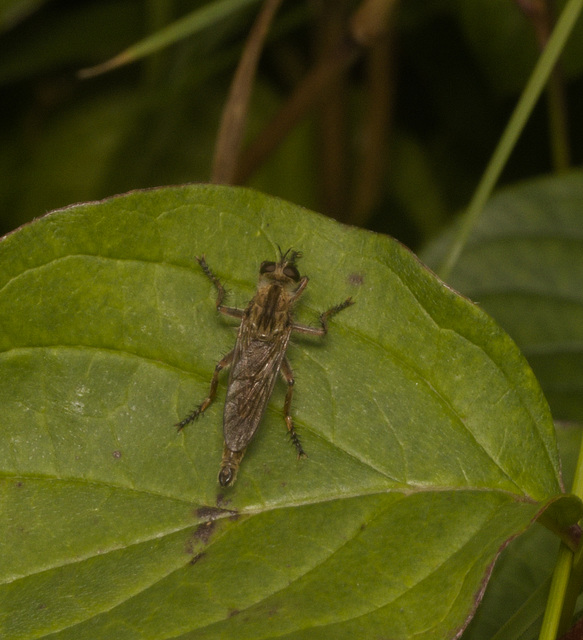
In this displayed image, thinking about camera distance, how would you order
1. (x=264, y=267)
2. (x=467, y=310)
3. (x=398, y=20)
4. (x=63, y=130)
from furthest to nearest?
(x=63, y=130) → (x=398, y=20) → (x=264, y=267) → (x=467, y=310)

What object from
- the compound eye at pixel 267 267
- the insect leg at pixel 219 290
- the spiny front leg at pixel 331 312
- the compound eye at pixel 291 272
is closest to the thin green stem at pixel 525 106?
the compound eye at pixel 291 272

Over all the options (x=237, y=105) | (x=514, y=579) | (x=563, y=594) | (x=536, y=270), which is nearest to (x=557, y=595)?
(x=563, y=594)

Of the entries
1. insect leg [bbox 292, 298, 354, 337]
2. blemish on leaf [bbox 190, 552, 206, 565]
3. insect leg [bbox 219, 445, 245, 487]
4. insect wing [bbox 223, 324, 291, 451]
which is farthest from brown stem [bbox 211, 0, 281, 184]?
blemish on leaf [bbox 190, 552, 206, 565]

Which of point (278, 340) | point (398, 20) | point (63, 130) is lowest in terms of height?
point (278, 340)

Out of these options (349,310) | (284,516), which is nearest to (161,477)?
(284,516)

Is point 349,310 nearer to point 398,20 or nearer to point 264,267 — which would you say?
point 264,267

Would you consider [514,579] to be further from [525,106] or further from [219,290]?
[525,106]

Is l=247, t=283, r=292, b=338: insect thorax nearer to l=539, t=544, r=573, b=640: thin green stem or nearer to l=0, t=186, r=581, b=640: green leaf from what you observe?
l=0, t=186, r=581, b=640: green leaf
